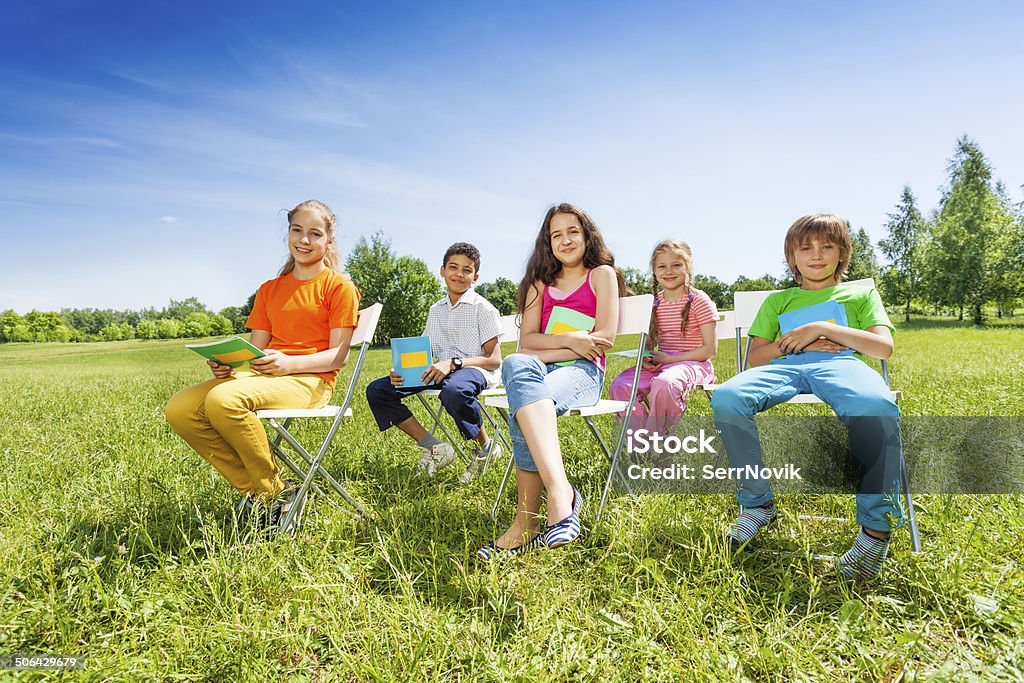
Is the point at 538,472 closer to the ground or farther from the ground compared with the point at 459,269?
closer to the ground

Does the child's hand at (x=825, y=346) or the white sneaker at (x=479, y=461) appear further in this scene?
the white sneaker at (x=479, y=461)

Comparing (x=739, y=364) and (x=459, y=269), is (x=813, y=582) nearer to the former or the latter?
(x=739, y=364)

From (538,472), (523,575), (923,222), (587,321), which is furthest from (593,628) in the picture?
(923,222)

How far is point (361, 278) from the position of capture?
123ft

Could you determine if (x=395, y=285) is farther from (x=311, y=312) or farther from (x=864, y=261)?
(x=864, y=261)

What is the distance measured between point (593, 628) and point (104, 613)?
1708 mm

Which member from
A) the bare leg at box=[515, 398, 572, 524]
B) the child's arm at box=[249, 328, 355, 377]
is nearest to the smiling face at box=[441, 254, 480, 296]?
the child's arm at box=[249, 328, 355, 377]

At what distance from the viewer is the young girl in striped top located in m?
3.48

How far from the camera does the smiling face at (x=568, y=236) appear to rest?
10.6 feet

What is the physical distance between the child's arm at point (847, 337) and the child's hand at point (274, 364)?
2.48 m

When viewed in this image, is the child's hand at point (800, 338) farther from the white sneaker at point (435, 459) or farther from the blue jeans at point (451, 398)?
the white sneaker at point (435, 459)

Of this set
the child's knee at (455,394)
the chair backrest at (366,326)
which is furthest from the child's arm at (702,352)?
the chair backrest at (366,326)

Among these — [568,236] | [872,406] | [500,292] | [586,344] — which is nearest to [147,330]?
[500,292]

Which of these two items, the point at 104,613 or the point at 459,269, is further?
the point at 459,269
